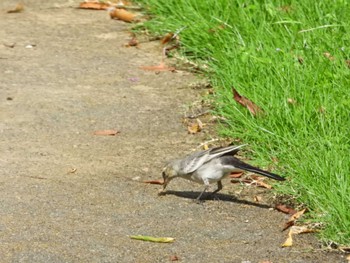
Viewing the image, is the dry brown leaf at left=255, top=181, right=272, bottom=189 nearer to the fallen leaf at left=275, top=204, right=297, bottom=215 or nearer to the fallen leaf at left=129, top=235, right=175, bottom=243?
the fallen leaf at left=275, top=204, right=297, bottom=215

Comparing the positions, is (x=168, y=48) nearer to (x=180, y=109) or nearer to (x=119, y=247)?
(x=180, y=109)

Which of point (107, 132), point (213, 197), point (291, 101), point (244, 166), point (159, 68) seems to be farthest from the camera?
point (159, 68)

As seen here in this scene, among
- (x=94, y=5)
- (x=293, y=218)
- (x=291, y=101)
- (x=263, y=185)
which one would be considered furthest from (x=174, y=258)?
(x=94, y=5)

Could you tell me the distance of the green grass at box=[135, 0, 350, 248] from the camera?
6.38 m

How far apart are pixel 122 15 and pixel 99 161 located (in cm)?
345

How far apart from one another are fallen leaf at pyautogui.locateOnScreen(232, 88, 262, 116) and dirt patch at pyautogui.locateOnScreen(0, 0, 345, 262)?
44 centimetres

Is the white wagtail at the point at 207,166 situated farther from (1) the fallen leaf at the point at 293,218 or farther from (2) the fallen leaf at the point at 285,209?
(1) the fallen leaf at the point at 293,218

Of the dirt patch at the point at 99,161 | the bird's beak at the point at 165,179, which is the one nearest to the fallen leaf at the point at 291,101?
the dirt patch at the point at 99,161

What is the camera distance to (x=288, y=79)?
25.2 feet

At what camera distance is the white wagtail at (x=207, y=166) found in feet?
22.3

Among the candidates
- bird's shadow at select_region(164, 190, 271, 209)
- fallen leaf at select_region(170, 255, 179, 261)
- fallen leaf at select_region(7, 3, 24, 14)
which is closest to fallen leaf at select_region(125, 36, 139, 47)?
fallen leaf at select_region(7, 3, 24, 14)

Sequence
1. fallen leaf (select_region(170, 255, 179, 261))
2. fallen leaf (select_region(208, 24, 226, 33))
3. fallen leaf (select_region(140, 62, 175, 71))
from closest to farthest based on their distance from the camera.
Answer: fallen leaf (select_region(170, 255, 179, 261)), fallen leaf (select_region(208, 24, 226, 33)), fallen leaf (select_region(140, 62, 175, 71))

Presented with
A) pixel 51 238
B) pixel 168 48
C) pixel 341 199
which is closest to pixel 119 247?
pixel 51 238

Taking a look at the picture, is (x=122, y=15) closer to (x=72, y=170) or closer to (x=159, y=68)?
(x=159, y=68)
